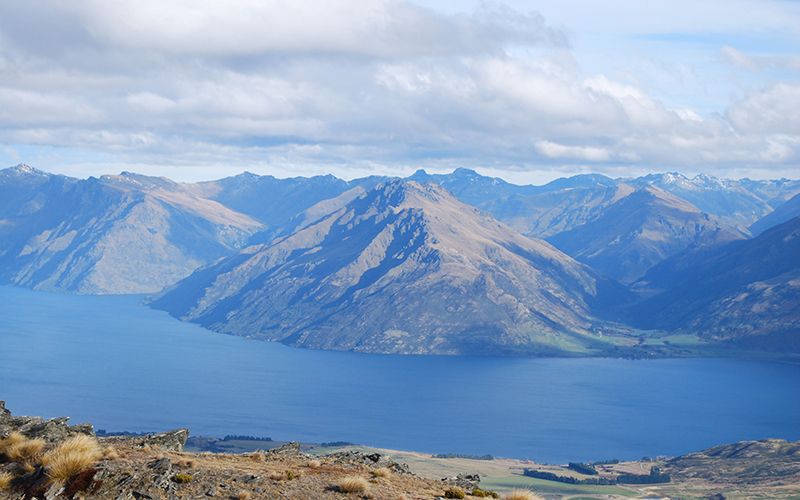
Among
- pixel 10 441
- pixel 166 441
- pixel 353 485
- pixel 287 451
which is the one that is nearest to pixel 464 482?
pixel 353 485

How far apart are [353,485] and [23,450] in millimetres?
16031

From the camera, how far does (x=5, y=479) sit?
3144 centimetres

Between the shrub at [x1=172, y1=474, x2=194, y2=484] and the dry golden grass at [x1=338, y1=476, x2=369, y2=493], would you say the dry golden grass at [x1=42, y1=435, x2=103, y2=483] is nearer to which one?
the shrub at [x1=172, y1=474, x2=194, y2=484]

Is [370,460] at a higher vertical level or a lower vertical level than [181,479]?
lower

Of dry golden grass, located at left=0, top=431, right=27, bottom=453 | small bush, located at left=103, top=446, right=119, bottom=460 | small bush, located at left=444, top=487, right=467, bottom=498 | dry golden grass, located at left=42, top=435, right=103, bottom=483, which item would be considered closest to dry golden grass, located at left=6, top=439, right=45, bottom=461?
dry golden grass, located at left=0, top=431, right=27, bottom=453

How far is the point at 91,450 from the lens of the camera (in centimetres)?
3216

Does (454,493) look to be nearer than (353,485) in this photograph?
No

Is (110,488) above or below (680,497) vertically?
above

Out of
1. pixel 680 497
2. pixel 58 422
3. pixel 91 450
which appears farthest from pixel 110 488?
pixel 680 497

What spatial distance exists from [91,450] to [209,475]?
211 inches

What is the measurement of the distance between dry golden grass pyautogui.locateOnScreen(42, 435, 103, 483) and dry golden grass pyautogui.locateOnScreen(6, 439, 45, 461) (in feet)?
4.26

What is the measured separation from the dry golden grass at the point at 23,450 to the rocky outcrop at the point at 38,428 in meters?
2.91

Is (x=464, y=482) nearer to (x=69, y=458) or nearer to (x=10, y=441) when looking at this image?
(x=69, y=458)

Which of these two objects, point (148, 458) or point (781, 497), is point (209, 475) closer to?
point (148, 458)
